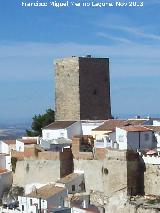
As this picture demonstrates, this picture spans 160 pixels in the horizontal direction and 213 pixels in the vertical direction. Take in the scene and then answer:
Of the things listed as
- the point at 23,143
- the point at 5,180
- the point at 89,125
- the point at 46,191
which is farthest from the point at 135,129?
the point at 5,180

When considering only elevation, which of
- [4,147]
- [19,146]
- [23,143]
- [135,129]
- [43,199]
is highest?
[135,129]

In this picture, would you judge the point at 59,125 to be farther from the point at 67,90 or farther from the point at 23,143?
the point at 23,143

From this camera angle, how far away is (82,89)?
41.4 metres

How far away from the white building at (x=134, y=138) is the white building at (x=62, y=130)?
227 inches

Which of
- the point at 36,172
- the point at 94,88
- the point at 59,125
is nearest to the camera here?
the point at 36,172

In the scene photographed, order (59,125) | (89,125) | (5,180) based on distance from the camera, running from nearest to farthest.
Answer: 1. (5,180)
2. (89,125)
3. (59,125)

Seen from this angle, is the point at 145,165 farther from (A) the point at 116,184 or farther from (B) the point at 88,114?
(B) the point at 88,114

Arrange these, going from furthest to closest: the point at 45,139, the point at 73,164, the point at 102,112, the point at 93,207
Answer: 1. the point at 102,112
2. the point at 45,139
3. the point at 73,164
4. the point at 93,207

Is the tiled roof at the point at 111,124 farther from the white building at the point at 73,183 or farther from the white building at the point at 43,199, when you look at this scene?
the white building at the point at 43,199

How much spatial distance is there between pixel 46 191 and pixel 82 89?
10.1m

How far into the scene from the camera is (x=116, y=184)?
3080 centimetres

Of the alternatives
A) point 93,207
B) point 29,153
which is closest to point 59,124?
point 29,153

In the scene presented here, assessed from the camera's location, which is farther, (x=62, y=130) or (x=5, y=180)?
(x=62, y=130)

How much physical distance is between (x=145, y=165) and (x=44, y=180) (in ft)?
21.3
